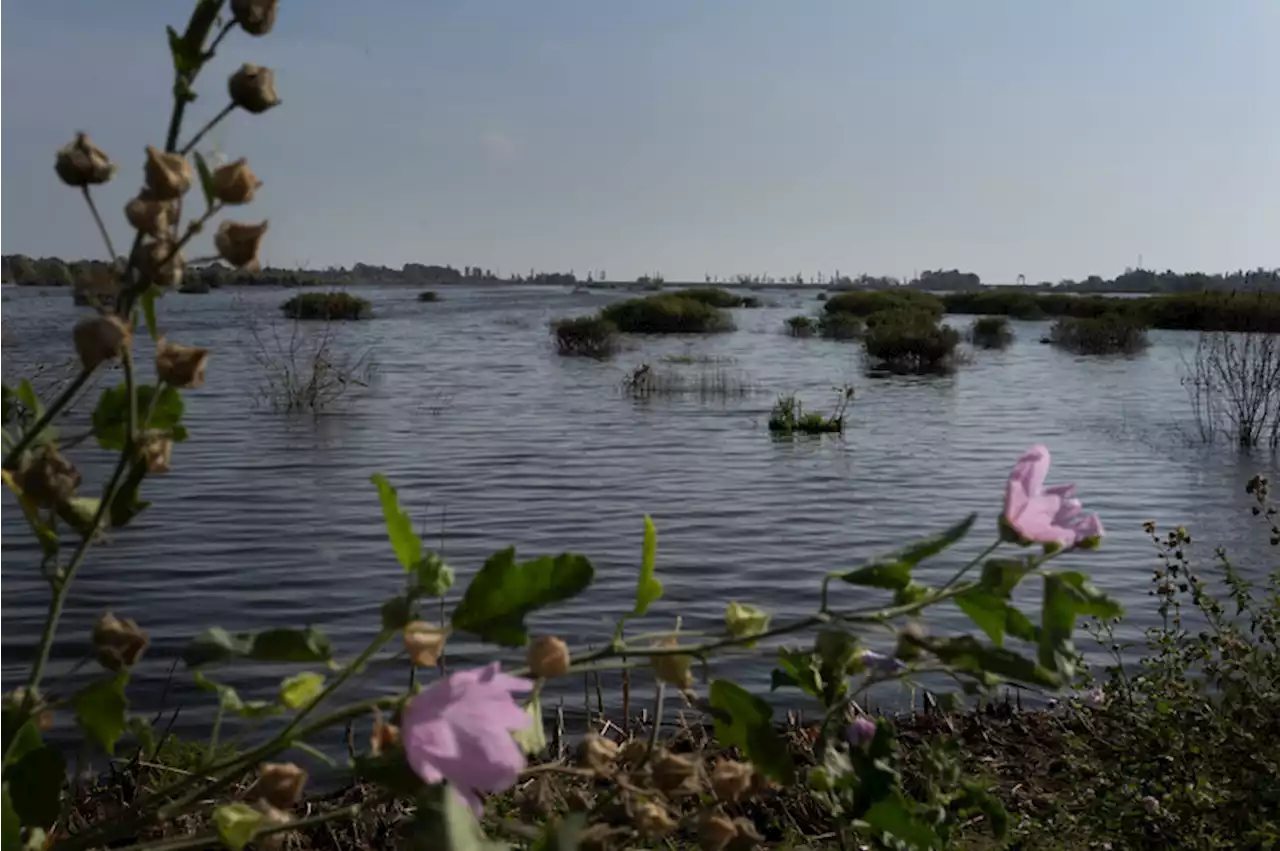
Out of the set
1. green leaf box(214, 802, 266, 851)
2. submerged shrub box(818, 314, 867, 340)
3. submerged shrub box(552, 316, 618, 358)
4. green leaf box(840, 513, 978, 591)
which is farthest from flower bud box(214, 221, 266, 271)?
submerged shrub box(818, 314, 867, 340)

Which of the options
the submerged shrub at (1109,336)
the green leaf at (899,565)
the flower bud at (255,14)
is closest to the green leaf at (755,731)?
the green leaf at (899,565)

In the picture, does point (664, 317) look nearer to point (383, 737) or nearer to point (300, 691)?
point (300, 691)

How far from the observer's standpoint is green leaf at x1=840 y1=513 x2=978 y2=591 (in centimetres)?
86

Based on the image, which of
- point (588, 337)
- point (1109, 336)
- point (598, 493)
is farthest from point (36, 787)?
point (1109, 336)

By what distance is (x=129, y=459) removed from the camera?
2.69ft

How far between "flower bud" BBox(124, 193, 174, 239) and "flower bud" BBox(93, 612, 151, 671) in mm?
230

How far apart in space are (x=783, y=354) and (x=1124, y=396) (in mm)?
9875

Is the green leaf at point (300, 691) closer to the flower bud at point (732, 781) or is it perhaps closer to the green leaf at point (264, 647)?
the green leaf at point (264, 647)

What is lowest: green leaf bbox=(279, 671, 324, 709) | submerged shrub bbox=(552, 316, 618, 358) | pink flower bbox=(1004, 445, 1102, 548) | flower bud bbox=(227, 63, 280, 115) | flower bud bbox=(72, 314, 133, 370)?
submerged shrub bbox=(552, 316, 618, 358)

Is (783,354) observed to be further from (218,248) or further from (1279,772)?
(218,248)

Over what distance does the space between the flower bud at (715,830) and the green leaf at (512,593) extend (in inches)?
7.2

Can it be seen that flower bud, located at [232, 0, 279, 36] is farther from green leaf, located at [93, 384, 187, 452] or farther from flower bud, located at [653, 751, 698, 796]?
flower bud, located at [653, 751, 698, 796]

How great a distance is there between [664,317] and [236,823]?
38231 mm

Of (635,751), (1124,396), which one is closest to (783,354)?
(1124,396)
